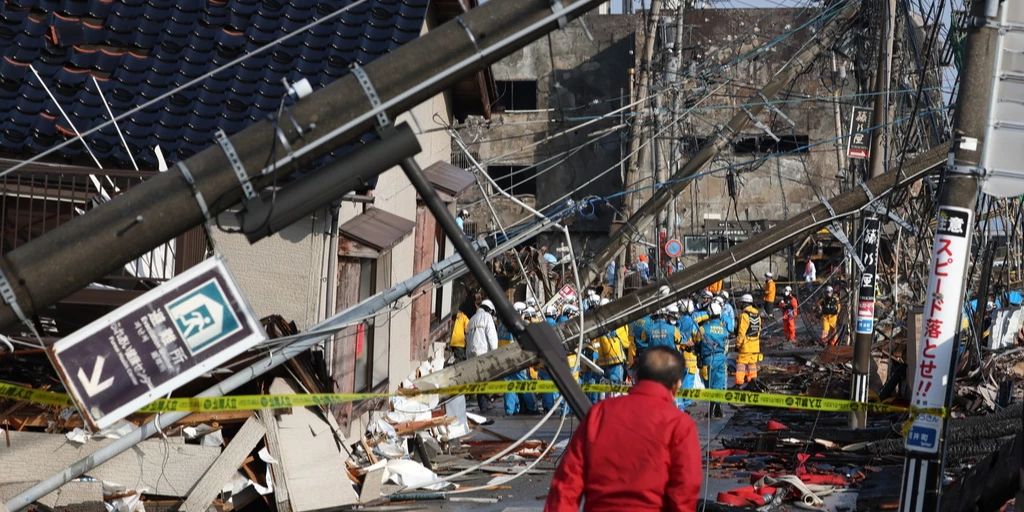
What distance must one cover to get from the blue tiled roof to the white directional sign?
7273 mm

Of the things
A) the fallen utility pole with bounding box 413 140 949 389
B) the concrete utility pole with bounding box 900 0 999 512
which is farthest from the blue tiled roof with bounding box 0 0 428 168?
the concrete utility pole with bounding box 900 0 999 512

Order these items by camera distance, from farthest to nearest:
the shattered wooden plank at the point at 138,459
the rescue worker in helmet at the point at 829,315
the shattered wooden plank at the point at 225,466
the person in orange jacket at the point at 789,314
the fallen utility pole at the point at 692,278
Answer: the person in orange jacket at the point at 789,314 < the rescue worker in helmet at the point at 829,315 < the fallen utility pole at the point at 692,278 < the shattered wooden plank at the point at 225,466 < the shattered wooden plank at the point at 138,459

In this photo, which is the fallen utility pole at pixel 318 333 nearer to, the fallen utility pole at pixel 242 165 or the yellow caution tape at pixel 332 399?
the yellow caution tape at pixel 332 399

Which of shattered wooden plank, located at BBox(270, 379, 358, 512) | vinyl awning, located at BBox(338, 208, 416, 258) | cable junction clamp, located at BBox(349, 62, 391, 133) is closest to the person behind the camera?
cable junction clamp, located at BBox(349, 62, 391, 133)

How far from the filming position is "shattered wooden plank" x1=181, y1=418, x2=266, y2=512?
11047 millimetres

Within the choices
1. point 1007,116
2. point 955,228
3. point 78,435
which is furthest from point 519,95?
point 955,228

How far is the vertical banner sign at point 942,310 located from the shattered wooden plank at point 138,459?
20.5 feet

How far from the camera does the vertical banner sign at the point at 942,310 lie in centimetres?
805

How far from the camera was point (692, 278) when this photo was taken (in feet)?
Result: 40.8

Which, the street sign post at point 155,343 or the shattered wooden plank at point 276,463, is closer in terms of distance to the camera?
the street sign post at point 155,343

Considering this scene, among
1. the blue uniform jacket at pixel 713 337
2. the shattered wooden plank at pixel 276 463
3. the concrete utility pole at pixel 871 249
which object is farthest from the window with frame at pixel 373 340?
the concrete utility pole at pixel 871 249

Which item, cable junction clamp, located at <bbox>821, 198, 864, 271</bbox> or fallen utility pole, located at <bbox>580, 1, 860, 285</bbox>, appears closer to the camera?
cable junction clamp, located at <bbox>821, 198, 864, 271</bbox>

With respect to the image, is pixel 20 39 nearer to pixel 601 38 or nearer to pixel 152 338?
pixel 152 338

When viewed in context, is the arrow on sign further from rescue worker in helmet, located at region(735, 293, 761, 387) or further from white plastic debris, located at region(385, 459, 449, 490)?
rescue worker in helmet, located at region(735, 293, 761, 387)
